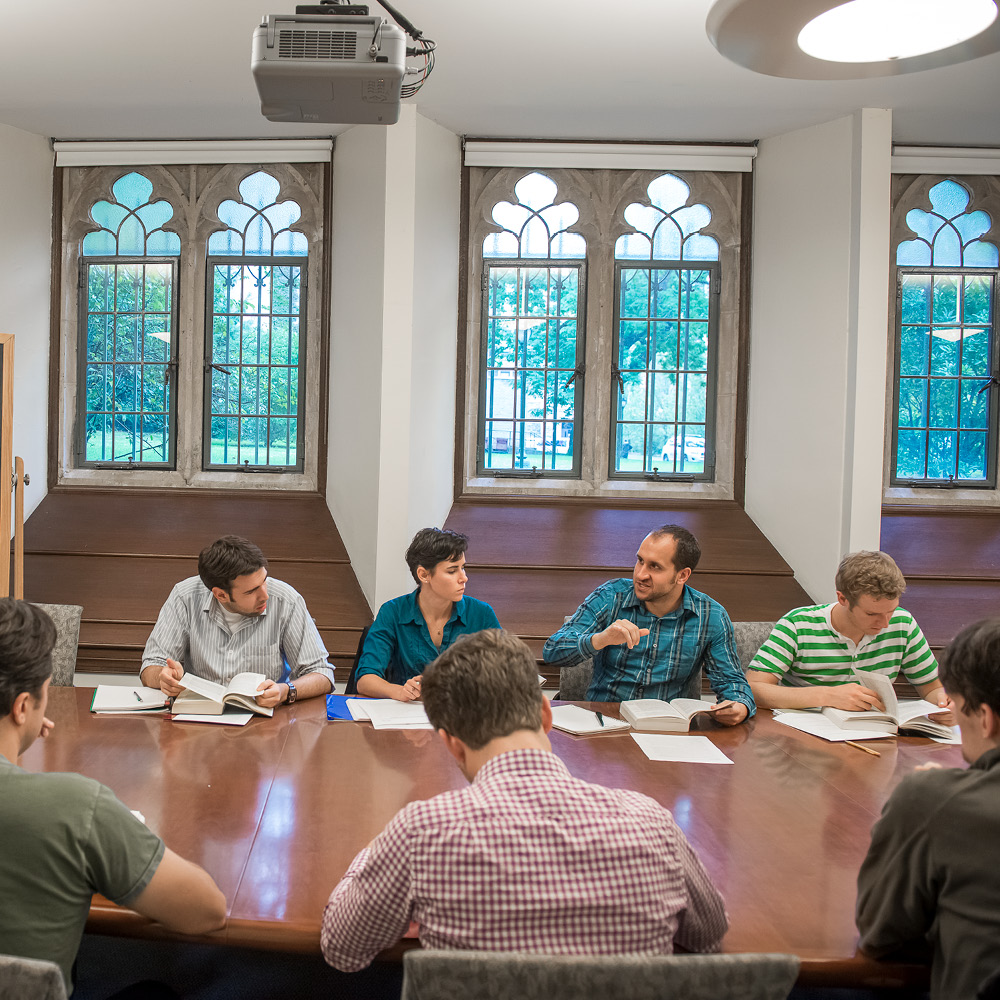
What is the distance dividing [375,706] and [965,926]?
6.05 ft

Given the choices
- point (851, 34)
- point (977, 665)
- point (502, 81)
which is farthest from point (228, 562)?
point (502, 81)

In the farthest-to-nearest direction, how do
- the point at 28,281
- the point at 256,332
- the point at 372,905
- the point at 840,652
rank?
the point at 256,332 < the point at 28,281 < the point at 840,652 < the point at 372,905

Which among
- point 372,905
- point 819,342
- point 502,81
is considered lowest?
point 372,905

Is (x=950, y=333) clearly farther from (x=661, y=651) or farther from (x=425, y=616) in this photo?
(x=425, y=616)

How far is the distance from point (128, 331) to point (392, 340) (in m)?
2.05

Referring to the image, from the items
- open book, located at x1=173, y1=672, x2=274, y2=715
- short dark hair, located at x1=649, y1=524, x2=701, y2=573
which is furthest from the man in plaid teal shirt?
open book, located at x1=173, y1=672, x2=274, y2=715

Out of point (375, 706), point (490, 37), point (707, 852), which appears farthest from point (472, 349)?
point (707, 852)

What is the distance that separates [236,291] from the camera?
5766mm

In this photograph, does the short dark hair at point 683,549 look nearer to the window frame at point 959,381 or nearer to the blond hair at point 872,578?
the blond hair at point 872,578

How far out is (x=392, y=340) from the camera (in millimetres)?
4781

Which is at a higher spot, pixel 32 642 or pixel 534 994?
pixel 32 642

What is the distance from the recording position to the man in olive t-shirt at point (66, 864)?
1.38m

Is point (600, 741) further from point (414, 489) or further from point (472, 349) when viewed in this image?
point (472, 349)

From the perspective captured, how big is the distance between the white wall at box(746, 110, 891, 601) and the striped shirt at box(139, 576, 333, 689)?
9.85 ft
